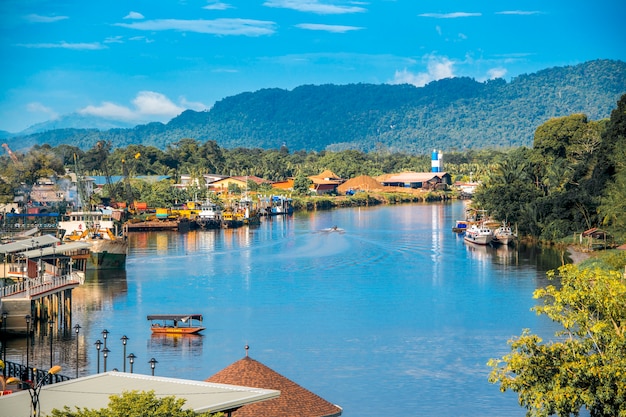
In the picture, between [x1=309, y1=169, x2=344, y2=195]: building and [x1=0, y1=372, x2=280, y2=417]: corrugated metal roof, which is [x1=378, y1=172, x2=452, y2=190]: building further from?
[x1=0, y1=372, x2=280, y2=417]: corrugated metal roof

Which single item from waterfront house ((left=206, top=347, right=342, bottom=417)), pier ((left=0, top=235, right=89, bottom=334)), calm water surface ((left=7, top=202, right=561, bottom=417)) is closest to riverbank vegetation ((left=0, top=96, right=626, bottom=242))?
calm water surface ((left=7, top=202, right=561, bottom=417))

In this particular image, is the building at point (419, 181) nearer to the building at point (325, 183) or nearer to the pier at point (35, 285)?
the building at point (325, 183)

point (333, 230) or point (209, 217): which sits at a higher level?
point (209, 217)

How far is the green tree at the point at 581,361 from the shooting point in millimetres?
17344

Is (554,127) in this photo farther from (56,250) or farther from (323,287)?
(56,250)

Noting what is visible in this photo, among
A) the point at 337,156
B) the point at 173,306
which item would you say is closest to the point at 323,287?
the point at 173,306

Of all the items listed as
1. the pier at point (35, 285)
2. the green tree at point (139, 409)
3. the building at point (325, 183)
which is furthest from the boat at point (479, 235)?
the building at point (325, 183)

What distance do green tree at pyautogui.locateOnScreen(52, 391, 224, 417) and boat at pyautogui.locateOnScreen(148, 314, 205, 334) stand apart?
17333mm

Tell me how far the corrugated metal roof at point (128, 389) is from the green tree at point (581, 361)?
4.49 metres

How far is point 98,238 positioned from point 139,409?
3863cm

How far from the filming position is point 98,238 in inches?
2047

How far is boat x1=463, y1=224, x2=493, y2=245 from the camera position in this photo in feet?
189

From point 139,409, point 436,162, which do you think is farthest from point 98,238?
point 436,162

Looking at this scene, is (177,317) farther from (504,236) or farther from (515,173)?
(515,173)
